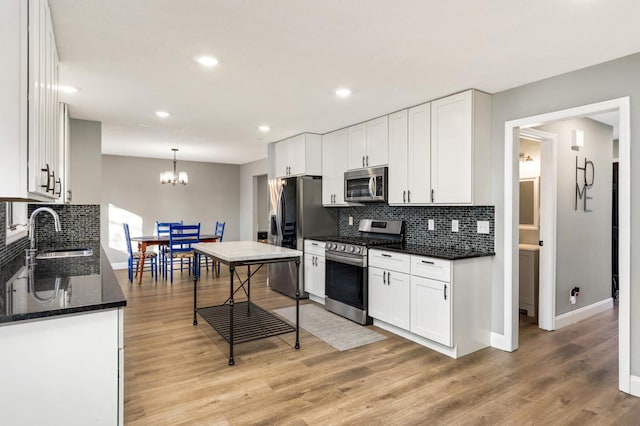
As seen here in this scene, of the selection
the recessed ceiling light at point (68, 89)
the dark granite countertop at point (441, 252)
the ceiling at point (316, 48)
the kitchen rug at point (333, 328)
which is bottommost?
the kitchen rug at point (333, 328)

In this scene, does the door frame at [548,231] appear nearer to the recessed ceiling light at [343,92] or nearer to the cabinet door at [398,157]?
the cabinet door at [398,157]

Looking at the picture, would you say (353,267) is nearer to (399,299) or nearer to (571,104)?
(399,299)

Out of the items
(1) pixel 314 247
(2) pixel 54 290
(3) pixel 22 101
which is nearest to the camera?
(3) pixel 22 101

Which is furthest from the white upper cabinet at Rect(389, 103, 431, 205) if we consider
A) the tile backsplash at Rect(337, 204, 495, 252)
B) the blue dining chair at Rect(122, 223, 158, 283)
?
the blue dining chair at Rect(122, 223, 158, 283)

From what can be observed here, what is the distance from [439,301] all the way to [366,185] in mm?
1689

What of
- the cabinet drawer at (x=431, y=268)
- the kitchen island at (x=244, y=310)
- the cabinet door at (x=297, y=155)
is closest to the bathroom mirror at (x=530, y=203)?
the cabinet drawer at (x=431, y=268)

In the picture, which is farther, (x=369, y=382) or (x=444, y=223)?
(x=444, y=223)

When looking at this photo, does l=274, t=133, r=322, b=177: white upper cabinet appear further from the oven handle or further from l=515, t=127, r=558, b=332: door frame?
l=515, t=127, r=558, b=332: door frame

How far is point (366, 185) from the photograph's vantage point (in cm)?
431

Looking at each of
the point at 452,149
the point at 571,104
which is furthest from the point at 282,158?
the point at 571,104

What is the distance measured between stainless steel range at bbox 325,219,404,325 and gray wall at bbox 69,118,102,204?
2.97 m

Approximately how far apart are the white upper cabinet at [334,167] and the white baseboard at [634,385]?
3206mm

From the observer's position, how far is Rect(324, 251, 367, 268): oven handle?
3.90m

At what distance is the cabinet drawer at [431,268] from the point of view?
3.07 metres
